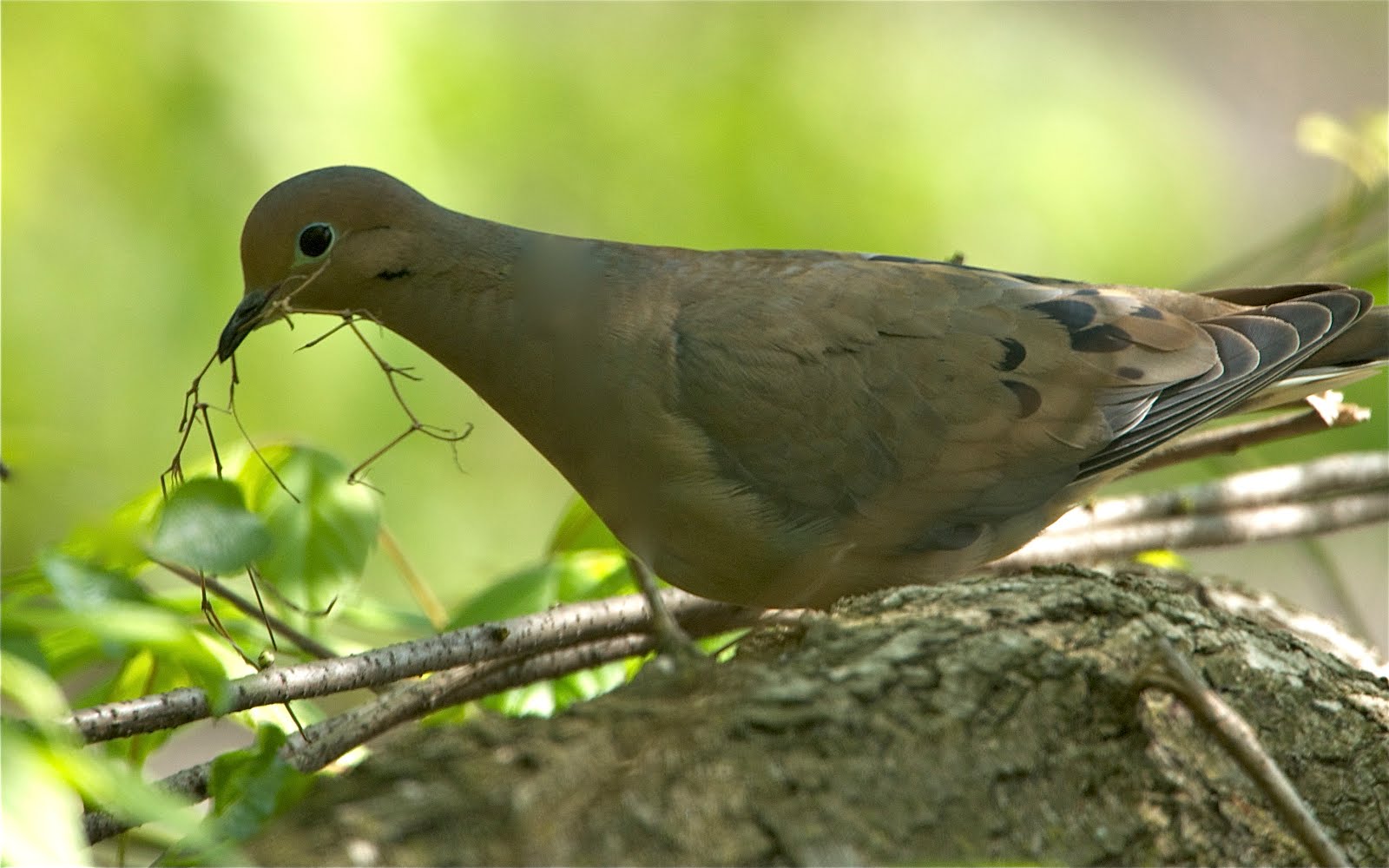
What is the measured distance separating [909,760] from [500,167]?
4.14 m

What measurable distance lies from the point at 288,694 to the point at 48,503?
2.88m

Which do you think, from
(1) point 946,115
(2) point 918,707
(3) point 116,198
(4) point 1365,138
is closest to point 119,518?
(2) point 918,707

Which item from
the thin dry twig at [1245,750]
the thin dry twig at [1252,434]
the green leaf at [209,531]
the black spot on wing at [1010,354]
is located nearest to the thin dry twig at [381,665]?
the green leaf at [209,531]

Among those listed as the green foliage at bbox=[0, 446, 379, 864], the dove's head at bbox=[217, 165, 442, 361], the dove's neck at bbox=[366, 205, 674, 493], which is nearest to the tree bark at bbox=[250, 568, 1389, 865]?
the green foliage at bbox=[0, 446, 379, 864]

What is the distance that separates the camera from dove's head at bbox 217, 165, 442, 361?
3145mm

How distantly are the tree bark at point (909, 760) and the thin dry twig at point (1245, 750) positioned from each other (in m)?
0.05

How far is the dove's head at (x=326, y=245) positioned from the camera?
3145 millimetres

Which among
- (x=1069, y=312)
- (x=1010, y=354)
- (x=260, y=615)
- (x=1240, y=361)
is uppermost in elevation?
(x=1069, y=312)

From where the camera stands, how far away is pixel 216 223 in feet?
16.3

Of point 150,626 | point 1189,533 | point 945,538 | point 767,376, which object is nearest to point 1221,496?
point 1189,533

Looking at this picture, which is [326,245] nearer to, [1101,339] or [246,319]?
[246,319]

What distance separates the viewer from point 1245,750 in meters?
1.83

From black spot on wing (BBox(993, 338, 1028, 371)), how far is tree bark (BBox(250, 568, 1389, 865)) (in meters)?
1.06

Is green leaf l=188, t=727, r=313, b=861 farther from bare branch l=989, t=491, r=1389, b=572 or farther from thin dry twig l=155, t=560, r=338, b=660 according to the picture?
bare branch l=989, t=491, r=1389, b=572
